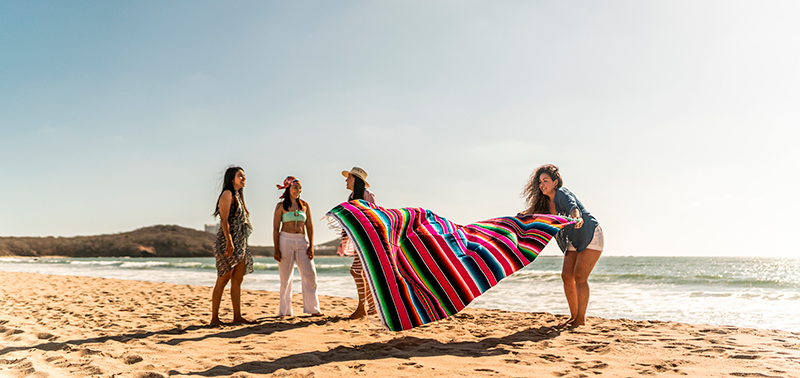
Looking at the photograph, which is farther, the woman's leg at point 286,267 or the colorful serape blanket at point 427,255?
the woman's leg at point 286,267

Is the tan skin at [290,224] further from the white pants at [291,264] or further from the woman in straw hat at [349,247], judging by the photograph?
the woman in straw hat at [349,247]

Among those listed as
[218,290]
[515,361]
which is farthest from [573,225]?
[218,290]

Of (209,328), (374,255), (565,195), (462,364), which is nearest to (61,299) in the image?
(209,328)

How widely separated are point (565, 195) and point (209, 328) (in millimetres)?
4337

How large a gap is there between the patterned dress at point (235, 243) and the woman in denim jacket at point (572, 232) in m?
3.42

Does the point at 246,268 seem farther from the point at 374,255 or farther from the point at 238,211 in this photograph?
the point at 374,255

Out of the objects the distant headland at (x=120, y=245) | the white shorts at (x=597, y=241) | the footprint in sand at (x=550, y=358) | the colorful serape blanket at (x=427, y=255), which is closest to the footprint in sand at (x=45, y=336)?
the colorful serape blanket at (x=427, y=255)

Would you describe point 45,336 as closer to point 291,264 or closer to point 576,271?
point 291,264

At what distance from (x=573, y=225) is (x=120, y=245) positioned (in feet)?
252

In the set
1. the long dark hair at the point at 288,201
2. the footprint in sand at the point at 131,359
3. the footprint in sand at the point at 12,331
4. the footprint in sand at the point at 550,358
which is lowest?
the footprint in sand at the point at 550,358

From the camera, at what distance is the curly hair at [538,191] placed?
5.00 meters

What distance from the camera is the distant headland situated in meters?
63.0

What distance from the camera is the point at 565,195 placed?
15.7ft

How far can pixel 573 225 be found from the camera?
15.4 feet
